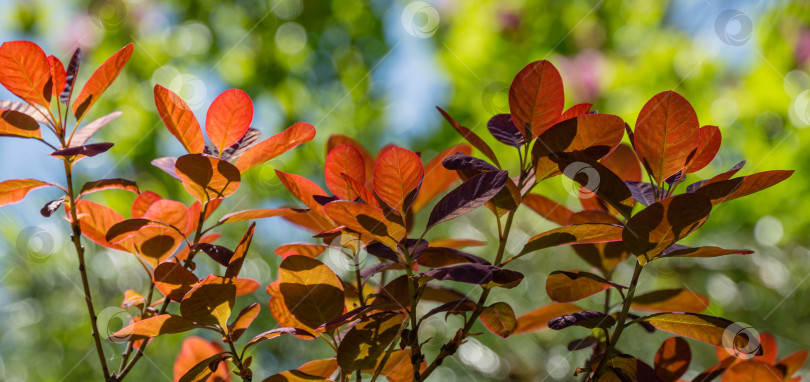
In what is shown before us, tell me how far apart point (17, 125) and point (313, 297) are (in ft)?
0.59

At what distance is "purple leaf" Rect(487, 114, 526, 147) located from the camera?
0.30m

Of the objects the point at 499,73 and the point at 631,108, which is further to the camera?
the point at 499,73

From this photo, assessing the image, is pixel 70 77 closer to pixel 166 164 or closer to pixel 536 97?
pixel 166 164

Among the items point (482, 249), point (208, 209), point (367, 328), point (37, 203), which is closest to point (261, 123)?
point (37, 203)

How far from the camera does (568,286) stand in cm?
31

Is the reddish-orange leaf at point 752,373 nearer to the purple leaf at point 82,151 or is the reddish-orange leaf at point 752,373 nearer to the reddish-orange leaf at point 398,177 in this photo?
the reddish-orange leaf at point 398,177

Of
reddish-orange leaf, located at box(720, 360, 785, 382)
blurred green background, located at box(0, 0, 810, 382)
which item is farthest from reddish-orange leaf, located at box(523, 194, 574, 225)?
blurred green background, located at box(0, 0, 810, 382)

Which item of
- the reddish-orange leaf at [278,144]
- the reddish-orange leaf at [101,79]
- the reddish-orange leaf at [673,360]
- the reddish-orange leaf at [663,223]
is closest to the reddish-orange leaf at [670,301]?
the reddish-orange leaf at [673,360]

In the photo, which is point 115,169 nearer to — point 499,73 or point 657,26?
point 499,73

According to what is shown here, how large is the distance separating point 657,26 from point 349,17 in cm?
87

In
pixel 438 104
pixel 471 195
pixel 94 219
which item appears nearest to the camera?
pixel 471 195

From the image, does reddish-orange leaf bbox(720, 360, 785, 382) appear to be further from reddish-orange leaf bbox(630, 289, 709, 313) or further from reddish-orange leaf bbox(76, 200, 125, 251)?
reddish-orange leaf bbox(76, 200, 125, 251)

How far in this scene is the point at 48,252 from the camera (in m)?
1.04

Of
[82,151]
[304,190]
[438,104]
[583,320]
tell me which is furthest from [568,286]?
[438,104]
